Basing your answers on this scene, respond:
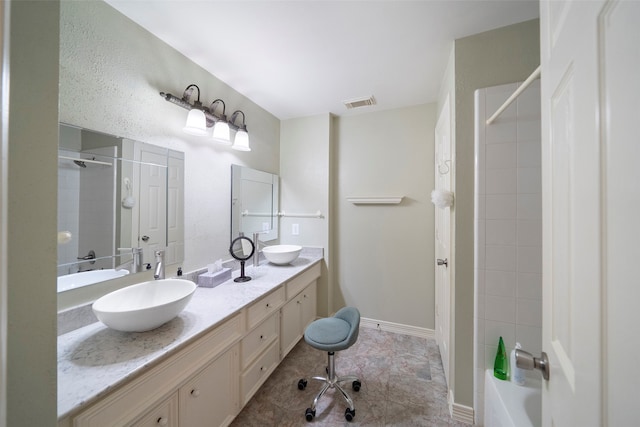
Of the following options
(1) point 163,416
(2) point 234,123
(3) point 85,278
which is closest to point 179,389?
(1) point 163,416

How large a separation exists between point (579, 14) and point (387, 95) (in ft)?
6.71

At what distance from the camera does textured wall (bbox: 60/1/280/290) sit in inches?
45.3

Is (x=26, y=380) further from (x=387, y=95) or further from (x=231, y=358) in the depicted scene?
(x=387, y=95)

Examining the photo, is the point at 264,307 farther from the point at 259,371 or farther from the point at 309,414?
the point at 309,414

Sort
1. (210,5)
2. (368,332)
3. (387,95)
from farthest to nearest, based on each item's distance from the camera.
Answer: (368,332), (387,95), (210,5)

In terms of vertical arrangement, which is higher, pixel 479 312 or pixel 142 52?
pixel 142 52

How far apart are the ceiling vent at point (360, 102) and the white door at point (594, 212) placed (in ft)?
6.24

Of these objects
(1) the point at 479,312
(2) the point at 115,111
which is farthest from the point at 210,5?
(1) the point at 479,312

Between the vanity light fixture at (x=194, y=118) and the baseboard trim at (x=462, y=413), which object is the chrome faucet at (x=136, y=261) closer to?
the vanity light fixture at (x=194, y=118)

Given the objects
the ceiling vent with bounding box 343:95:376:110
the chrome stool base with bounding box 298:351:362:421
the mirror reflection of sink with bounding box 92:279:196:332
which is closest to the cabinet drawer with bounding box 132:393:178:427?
the mirror reflection of sink with bounding box 92:279:196:332

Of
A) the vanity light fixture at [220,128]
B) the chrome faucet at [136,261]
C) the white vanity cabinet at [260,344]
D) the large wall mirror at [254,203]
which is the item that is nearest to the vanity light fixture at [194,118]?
the vanity light fixture at [220,128]

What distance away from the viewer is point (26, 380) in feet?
1.54

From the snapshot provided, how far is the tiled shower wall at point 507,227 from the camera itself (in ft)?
4.50

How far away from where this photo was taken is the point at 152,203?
60.0 inches
